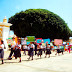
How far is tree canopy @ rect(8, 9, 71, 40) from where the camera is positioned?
3281 centimetres

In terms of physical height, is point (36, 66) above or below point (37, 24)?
below

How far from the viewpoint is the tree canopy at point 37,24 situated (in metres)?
32.8

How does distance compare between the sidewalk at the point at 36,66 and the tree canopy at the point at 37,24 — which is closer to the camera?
the sidewalk at the point at 36,66

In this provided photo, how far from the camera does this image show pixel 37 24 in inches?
1288

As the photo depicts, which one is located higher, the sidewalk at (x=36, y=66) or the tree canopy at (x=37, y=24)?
the tree canopy at (x=37, y=24)

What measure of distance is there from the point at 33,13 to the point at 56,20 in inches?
270

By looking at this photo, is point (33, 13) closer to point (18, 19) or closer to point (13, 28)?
point (18, 19)

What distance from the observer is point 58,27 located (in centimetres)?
3544

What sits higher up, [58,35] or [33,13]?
[33,13]

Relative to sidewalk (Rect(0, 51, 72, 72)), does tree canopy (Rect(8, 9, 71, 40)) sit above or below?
above

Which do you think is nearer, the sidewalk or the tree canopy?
the sidewalk

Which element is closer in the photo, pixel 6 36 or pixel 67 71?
pixel 67 71

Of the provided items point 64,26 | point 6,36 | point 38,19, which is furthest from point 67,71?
point 64,26

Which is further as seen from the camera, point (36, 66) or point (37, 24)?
point (37, 24)
